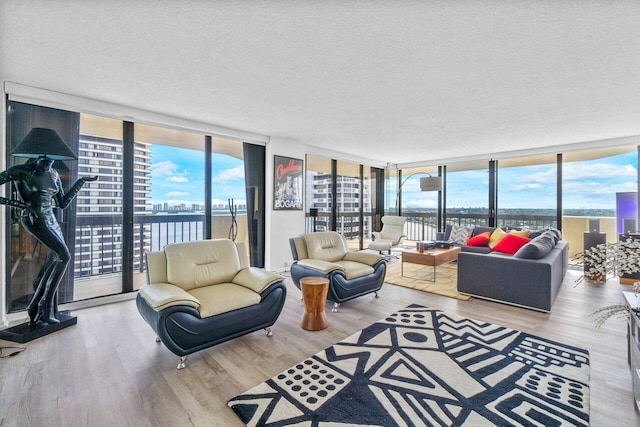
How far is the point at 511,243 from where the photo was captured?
196 inches

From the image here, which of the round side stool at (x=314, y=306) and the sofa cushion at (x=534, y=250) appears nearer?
the round side stool at (x=314, y=306)

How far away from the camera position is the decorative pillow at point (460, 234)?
6.27 metres

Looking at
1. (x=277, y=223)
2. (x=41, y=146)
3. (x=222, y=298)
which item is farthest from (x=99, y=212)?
(x=277, y=223)

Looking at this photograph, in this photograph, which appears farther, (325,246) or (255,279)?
(325,246)

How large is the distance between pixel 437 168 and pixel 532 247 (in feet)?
15.9

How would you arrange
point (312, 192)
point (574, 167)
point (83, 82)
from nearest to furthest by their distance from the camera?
point (83, 82) → point (574, 167) → point (312, 192)

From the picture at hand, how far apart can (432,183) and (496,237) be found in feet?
5.56

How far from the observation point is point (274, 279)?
2.72 m

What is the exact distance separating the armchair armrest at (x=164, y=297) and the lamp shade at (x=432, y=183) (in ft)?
18.2

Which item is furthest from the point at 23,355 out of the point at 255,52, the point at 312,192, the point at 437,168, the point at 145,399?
the point at 437,168

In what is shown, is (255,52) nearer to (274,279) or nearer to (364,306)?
(274,279)

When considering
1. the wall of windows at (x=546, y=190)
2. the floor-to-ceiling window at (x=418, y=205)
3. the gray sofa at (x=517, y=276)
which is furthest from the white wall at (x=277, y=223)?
the wall of windows at (x=546, y=190)

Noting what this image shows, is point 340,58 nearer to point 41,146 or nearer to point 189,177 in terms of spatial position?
point 41,146

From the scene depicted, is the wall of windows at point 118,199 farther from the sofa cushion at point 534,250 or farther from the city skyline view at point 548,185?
the city skyline view at point 548,185
